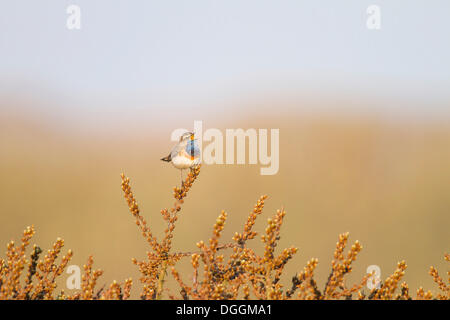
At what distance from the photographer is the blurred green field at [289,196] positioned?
19016 millimetres

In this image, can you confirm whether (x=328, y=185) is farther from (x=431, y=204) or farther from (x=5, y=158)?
(x=5, y=158)

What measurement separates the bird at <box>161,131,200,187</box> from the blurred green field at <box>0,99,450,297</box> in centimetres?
1137

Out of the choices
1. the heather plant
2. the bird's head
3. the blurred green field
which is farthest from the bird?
the blurred green field

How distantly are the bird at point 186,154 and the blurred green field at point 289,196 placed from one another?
448 inches

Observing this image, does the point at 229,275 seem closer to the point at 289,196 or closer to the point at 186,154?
the point at 186,154

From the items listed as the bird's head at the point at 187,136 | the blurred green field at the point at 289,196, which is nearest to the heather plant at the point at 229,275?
the bird's head at the point at 187,136

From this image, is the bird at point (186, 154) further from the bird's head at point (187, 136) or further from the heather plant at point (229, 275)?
the heather plant at point (229, 275)

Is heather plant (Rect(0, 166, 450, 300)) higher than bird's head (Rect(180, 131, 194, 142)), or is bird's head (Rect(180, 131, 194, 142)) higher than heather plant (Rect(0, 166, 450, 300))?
bird's head (Rect(180, 131, 194, 142))

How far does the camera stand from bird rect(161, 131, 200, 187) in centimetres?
589

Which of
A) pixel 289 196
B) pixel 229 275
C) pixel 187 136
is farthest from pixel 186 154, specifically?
pixel 289 196

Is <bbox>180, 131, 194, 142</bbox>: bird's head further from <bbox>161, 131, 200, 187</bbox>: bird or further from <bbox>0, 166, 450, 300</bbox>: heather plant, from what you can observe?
<bbox>0, 166, 450, 300</bbox>: heather plant

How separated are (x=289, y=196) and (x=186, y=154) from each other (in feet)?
61.9

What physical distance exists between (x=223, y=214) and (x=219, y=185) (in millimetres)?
22628

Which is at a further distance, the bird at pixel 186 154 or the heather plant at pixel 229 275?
the bird at pixel 186 154
